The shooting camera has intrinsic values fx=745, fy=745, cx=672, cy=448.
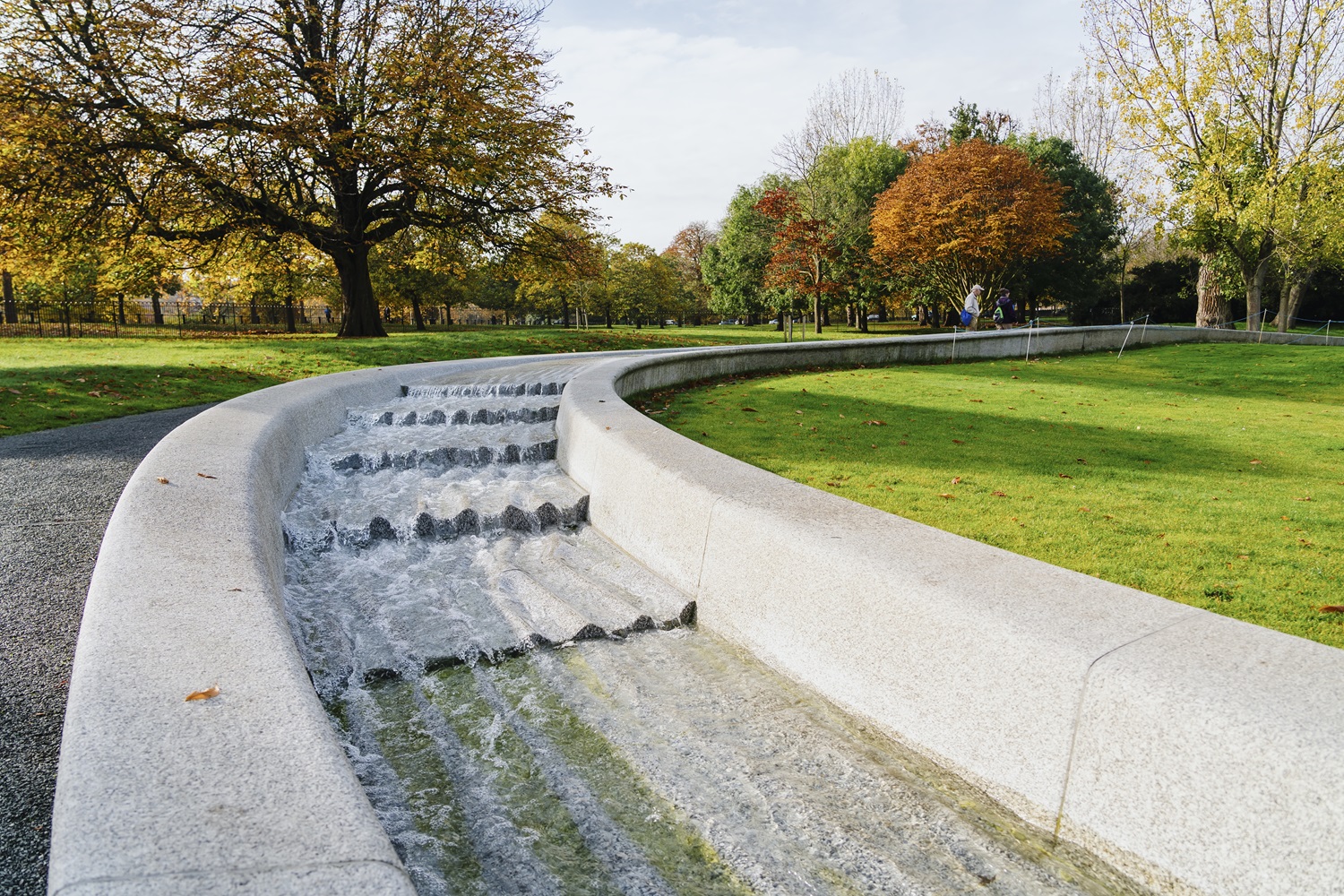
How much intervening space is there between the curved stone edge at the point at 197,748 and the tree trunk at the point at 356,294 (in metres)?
20.4

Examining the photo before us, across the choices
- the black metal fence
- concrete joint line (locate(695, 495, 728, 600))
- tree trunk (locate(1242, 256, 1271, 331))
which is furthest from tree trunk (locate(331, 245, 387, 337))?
tree trunk (locate(1242, 256, 1271, 331))

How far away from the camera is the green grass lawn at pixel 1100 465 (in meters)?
3.89

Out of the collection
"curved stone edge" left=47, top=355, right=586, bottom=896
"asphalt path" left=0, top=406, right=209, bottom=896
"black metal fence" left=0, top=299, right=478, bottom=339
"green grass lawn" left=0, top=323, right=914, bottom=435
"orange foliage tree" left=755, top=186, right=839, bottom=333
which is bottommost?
"asphalt path" left=0, top=406, right=209, bottom=896

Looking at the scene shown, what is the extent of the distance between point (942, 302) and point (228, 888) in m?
42.9

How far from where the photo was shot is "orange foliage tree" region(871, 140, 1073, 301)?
28422mm

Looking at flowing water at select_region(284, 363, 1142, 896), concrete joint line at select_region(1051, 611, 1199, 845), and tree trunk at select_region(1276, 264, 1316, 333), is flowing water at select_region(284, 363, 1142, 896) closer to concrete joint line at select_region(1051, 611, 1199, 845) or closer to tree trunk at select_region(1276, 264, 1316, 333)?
concrete joint line at select_region(1051, 611, 1199, 845)

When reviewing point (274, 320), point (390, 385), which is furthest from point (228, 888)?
point (274, 320)

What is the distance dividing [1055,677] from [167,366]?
15.7 meters

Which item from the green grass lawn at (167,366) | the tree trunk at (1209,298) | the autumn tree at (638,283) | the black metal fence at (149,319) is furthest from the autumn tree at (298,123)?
the autumn tree at (638,283)

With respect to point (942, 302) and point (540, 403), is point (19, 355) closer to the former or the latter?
point (540, 403)

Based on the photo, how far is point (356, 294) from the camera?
2273cm

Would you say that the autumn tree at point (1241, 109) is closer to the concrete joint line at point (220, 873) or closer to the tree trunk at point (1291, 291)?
the tree trunk at point (1291, 291)

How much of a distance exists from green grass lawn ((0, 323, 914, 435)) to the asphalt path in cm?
182

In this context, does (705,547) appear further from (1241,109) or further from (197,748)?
(1241,109)
